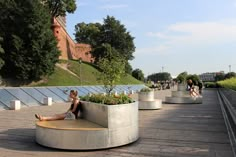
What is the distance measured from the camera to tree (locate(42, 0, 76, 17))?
215 feet

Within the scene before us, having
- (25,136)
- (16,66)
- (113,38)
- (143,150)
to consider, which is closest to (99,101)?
(143,150)

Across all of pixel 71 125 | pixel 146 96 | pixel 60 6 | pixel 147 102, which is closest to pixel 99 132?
pixel 71 125

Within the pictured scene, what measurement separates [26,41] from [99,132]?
42.9 m

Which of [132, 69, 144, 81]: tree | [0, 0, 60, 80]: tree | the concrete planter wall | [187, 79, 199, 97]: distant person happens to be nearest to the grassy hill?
[0, 0, 60, 80]: tree

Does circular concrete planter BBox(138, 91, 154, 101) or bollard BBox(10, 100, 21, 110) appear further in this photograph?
circular concrete planter BBox(138, 91, 154, 101)

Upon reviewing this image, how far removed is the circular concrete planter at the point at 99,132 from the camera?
8908 millimetres

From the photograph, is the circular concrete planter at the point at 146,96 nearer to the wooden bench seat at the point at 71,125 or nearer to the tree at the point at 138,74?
the wooden bench seat at the point at 71,125

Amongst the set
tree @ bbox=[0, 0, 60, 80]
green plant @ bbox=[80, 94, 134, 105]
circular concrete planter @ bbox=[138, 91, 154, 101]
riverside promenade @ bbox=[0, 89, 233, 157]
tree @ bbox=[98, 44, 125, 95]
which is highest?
tree @ bbox=[0, 0, 60, 80]

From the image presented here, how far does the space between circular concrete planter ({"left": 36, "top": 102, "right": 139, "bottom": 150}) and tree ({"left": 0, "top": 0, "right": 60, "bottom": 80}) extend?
130 feet

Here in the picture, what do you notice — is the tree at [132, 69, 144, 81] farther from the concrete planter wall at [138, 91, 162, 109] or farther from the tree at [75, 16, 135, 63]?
the concrete planter wall at [138, 91, 162, 109]

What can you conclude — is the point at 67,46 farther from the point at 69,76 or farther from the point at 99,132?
the point at 99,132

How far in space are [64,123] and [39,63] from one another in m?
39.6

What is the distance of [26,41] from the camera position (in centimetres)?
4934

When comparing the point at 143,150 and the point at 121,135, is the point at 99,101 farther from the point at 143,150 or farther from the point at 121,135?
the point at 143,150
